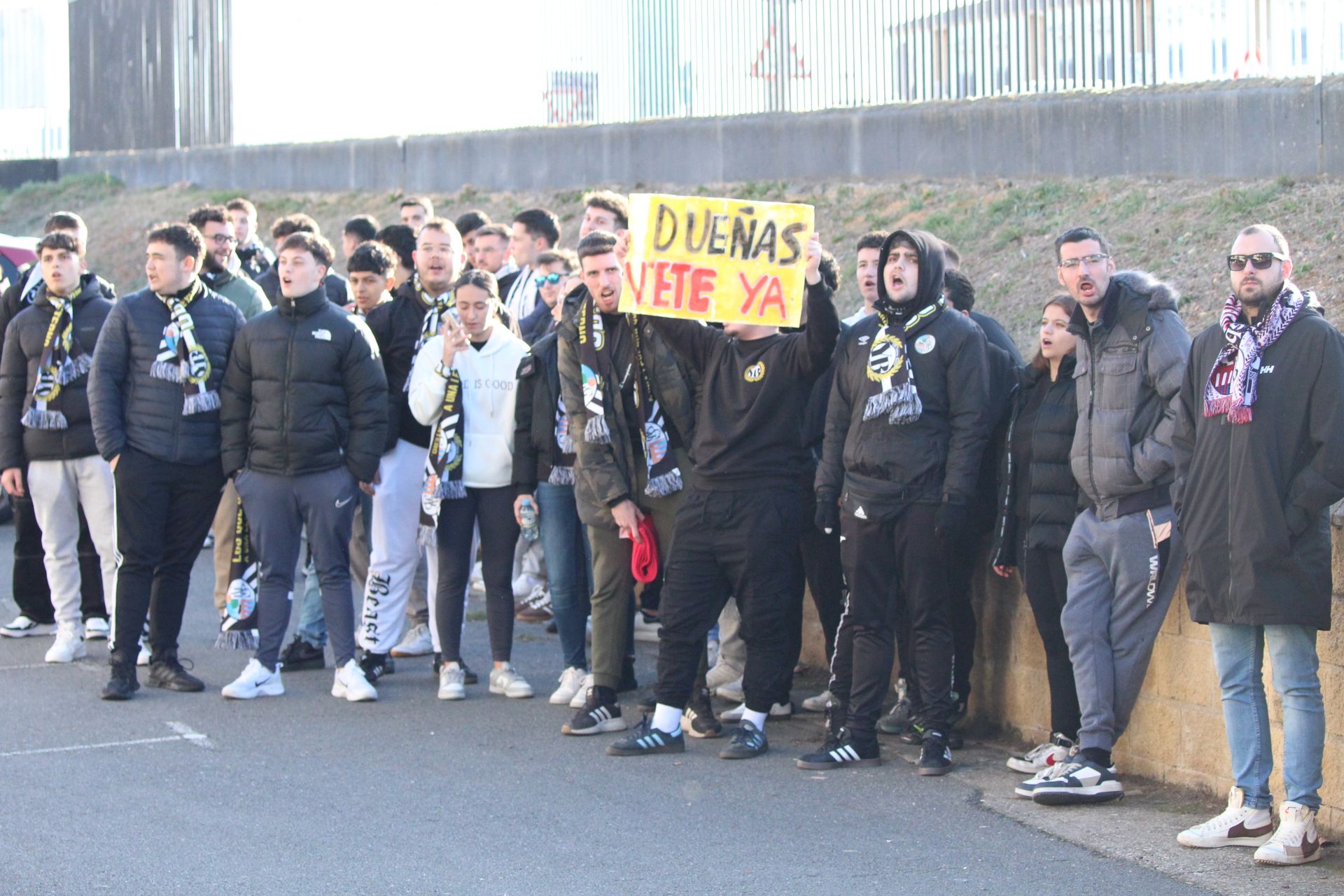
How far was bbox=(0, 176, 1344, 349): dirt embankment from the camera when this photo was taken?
10.7 metres

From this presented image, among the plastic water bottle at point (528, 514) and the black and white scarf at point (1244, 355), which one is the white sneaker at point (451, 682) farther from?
the black and white scarf at point (1244, 355)

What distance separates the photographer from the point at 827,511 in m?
6.94

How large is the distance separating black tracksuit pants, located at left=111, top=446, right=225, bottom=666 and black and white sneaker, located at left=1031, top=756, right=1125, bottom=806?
179 inches

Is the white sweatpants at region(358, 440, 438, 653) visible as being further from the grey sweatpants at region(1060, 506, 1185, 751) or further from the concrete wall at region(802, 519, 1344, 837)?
the grey sweatpants at region(1060, 506, 1185, 751)

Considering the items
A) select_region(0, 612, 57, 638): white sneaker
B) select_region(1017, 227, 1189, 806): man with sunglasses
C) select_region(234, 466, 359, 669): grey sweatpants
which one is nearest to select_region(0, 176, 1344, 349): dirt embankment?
select_region(1017, 227, 1189, 806): man with sunglasses

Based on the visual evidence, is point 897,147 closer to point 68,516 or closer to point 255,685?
point 68,516

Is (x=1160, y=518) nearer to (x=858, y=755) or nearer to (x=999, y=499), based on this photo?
(x=999, y=499)

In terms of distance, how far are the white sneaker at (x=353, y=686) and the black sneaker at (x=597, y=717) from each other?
3.71 feet

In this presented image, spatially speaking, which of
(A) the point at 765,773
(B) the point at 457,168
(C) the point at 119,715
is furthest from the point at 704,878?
(B) the point at 457,168

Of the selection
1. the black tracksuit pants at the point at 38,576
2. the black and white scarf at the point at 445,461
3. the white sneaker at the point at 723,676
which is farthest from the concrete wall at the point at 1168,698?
the black tracksuit pants at the point at 38,576

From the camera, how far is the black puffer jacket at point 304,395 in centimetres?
807

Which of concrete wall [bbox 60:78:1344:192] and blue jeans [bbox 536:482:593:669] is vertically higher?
concrete wall [bbox 60:78:1344:192]

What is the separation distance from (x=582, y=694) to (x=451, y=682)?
2.48 feet

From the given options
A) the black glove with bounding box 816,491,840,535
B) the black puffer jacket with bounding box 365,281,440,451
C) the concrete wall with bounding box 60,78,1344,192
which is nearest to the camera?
the black glove with bounding box 816,491,840,535
